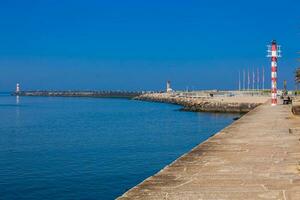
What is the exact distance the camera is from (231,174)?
9570mm

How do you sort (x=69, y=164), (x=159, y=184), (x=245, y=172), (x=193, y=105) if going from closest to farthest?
1. (x=159, y=184)
2. (x=245, y=172)
3. (x=69, y=164)
4. (x=193, y=105)

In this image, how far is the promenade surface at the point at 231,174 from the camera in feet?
25.8

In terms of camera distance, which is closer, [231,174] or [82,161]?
[231,174]

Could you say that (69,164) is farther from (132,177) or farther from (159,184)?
(159,184)

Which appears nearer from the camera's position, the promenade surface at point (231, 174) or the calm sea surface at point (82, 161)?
the promenade surface at point (231, 174)

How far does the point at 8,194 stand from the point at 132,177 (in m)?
3.85

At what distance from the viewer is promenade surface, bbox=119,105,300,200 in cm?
788

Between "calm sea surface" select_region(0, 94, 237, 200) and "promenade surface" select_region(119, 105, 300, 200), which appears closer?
"promenade surface" select_region(119, 105, 300, 200)

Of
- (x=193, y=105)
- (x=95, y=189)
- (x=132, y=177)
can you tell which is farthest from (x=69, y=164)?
→ (x=193, y=105)

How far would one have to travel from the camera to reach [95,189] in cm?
1381

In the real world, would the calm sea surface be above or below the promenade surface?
below

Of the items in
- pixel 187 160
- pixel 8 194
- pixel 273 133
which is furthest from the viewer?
pixel 273 133

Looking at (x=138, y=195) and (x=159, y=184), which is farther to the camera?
(x=159, y=184)

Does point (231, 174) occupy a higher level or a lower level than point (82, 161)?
higher
